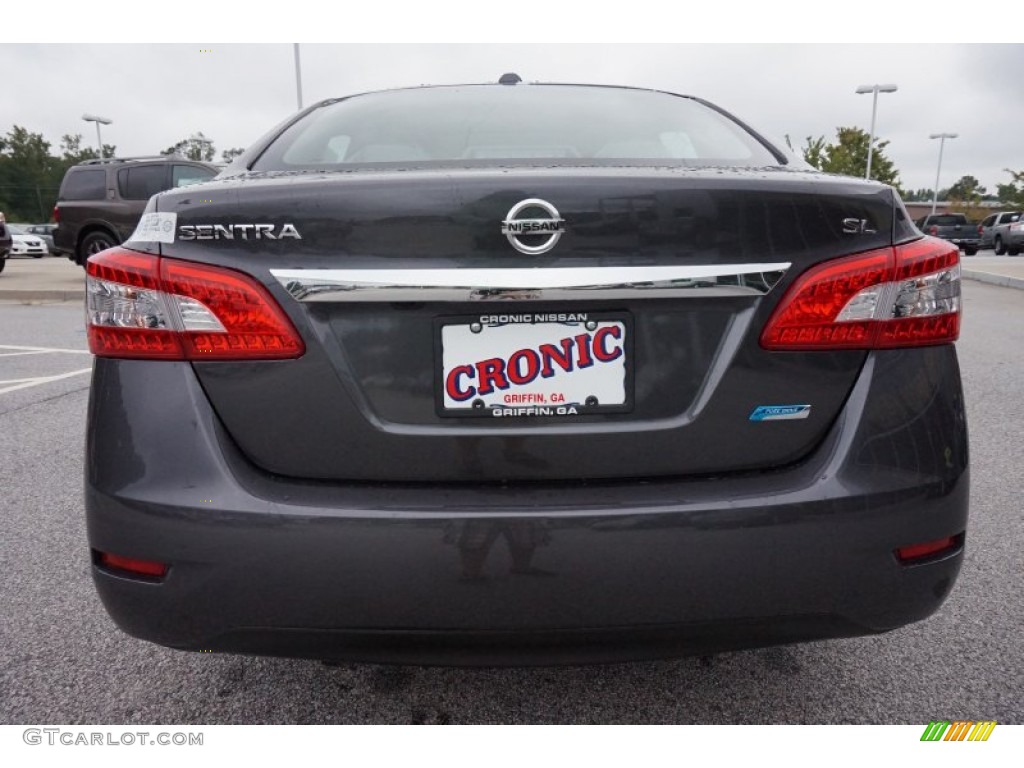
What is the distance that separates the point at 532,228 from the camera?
1294 mm

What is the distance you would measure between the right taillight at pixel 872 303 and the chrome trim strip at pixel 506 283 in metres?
0.15

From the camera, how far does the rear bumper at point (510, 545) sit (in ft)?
4.29

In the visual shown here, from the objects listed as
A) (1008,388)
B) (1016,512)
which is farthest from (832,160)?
(1016,512)

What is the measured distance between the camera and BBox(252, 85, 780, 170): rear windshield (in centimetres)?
182

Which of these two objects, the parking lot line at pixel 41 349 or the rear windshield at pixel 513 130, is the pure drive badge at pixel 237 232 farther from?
the parking lot line at pixel 41 349

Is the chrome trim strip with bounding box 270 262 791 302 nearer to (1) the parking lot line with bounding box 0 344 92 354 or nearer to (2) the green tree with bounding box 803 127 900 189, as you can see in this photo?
(1) the parking lot line with bounding box 0 344 92 354

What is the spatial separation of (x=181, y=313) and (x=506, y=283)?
0.59 metres

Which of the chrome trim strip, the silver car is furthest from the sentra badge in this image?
the silver car

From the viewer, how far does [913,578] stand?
141 centimetres

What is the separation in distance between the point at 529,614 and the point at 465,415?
37 centimetres

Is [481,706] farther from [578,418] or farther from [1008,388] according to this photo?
[1008,388]

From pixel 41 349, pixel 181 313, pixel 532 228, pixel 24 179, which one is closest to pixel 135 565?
pixel 181 313

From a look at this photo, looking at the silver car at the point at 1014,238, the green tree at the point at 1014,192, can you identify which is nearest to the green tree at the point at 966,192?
the green tree at the point at 1014,192

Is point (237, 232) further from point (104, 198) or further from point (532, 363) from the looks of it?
point (104, 198)
